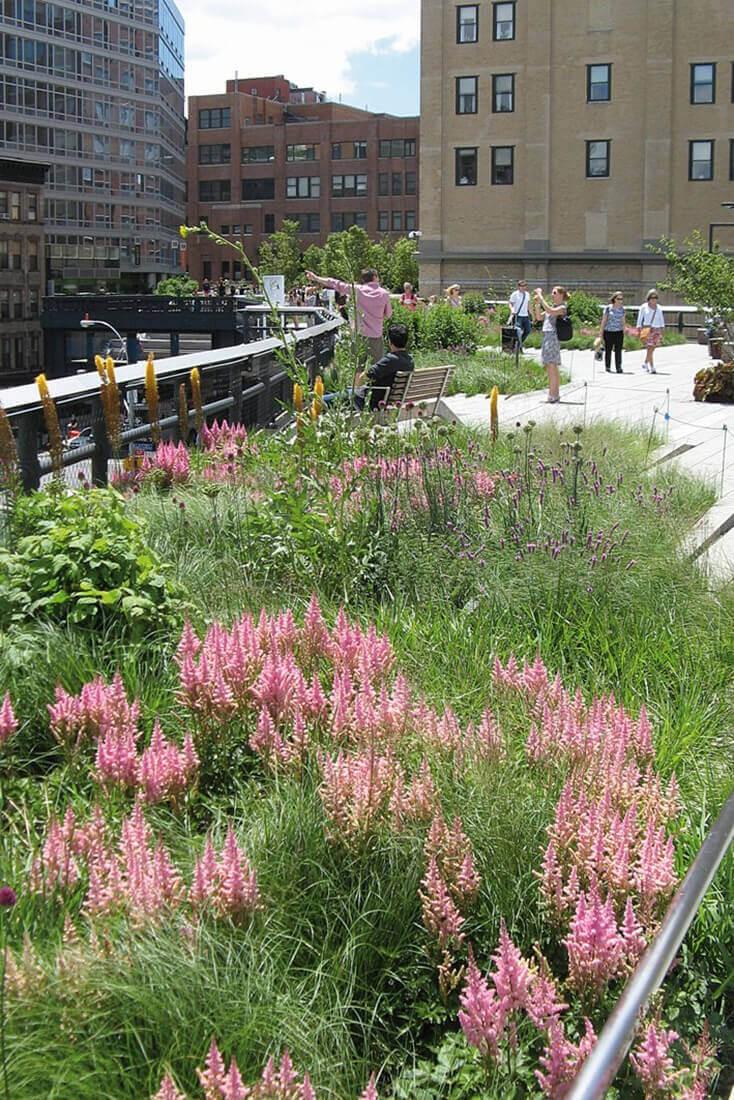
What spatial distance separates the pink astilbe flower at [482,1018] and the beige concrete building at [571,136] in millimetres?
61590

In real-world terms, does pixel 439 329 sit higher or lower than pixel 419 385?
higher

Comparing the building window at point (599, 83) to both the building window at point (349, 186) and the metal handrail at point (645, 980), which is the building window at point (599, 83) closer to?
the metal handrail at point (645, 980)

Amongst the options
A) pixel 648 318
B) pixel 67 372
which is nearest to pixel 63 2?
pixel 67 372

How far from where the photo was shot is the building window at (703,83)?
64.5m

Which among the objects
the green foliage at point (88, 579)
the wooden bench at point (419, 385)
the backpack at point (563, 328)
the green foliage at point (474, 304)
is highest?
the green foliage at point (474, 304)

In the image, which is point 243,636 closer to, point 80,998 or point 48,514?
point 48,514

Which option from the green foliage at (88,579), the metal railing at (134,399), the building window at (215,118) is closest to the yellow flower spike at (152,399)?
the metal railing at (134,399)

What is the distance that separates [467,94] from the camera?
67.9 m

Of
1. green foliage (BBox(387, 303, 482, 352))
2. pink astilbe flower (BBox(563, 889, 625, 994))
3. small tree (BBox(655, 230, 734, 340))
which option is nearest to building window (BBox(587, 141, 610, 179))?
green foliage (BBox(387, 303, 482, 352))

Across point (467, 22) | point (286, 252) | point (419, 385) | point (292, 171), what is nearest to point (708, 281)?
point (419, 385)

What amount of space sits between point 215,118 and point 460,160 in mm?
82244

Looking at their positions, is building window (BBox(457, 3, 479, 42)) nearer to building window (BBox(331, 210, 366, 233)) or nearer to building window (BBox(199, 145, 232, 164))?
building window (BBox(331, 210, 366, 233))

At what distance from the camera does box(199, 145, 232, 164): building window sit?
142 metres

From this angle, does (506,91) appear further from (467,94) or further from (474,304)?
(474,304)
